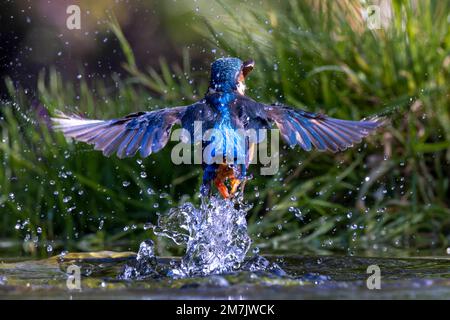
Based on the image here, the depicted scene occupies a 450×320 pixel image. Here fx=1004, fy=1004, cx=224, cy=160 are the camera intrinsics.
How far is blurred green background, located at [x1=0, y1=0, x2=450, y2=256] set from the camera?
20.6 ft

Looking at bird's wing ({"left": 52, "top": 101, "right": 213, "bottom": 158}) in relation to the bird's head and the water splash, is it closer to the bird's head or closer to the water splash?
the bird's head

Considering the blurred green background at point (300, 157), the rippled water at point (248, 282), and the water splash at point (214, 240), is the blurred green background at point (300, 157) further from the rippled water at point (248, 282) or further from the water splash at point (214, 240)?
the rippled water at point (248, 282)

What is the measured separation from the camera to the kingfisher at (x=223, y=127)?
4637 millimetres

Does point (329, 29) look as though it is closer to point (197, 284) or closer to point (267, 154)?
point (267, 154)

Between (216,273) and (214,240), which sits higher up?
(214,240)

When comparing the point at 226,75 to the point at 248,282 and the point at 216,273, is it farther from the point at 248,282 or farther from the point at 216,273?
the point at 248,282

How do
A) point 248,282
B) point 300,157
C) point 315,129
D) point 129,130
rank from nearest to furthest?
point 248,282
point 129,130
point 315,129
point 300,157

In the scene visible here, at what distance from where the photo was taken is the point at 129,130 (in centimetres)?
492

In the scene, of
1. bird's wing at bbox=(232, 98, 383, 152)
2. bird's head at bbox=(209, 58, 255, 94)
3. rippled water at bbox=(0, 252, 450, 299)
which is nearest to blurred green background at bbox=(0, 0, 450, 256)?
rippled water at bbox=(0, 252, 450, 299)

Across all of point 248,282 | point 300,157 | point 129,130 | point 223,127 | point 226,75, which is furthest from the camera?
point 300,157

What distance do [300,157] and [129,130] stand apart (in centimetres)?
189

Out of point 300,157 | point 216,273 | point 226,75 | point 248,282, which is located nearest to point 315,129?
point 226,75
